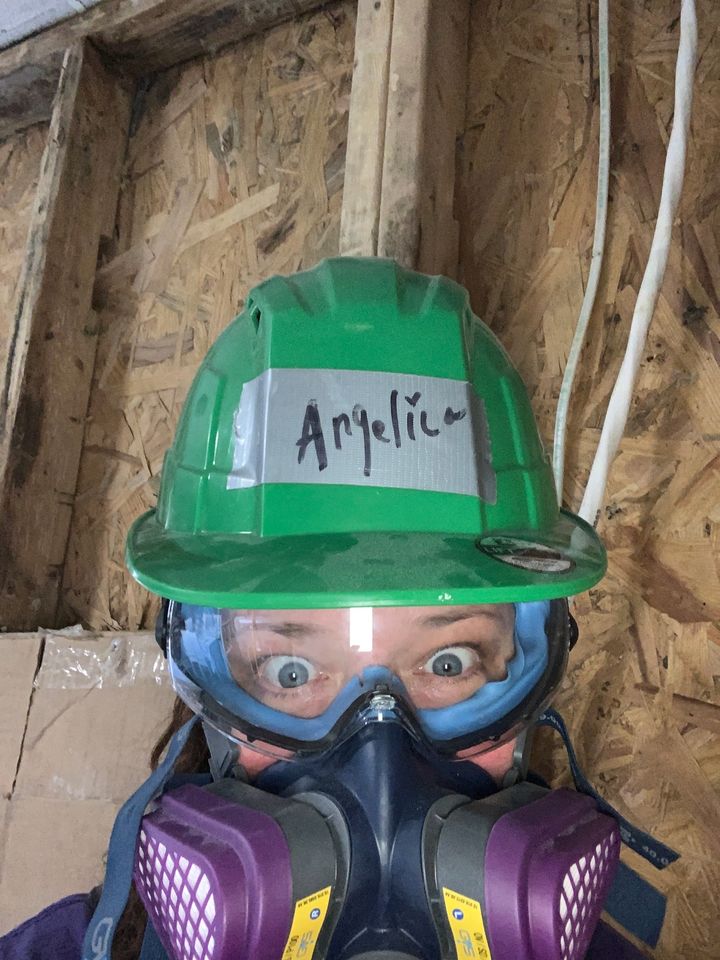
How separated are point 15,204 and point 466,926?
87.2 inches

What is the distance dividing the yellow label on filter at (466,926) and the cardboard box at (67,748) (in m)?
0.72

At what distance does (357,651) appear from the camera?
985mm

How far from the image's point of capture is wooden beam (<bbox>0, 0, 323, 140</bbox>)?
1.74m

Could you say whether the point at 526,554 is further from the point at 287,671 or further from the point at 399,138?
the point at 399,138

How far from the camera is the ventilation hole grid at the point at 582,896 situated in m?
0.87

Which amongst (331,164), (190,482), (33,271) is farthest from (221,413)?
(33,271)

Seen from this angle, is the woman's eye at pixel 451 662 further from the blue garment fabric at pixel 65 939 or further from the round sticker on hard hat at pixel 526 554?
the blue garment fabric at pixel 65 939

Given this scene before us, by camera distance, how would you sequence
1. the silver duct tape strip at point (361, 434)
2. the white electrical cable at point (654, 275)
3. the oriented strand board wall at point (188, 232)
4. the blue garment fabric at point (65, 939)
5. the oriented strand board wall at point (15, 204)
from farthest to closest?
the oriented strand board wall at point (15, 204), the oriented strand board wall at point (188, 232), the white electrical cable at point (654, 275), the blue garment fabric at point (65, 939), the silver duct tape strip at point (361, 434)

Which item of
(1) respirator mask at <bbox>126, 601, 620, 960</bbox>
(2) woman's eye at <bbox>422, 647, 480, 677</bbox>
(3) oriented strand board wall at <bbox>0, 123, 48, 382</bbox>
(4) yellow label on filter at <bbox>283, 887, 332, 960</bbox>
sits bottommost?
(4) yellow label on filter at <bbox>283, 887, 332, 960</bbox>

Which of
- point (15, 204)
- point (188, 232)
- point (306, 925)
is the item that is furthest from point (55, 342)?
point (306, 925)

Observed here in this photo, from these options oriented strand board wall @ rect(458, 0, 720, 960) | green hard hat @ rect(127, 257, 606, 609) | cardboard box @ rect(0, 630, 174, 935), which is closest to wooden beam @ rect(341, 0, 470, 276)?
oriented strand board wall @ rect(458, 0, 720, 960)

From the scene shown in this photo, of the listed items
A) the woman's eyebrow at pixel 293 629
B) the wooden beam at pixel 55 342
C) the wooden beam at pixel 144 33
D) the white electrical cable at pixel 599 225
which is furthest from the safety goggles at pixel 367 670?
the wooden beam at pixel 144 33

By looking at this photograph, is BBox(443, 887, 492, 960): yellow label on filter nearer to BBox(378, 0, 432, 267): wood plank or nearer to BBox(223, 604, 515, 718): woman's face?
BBox(223, 604, 515, 718): woman's face

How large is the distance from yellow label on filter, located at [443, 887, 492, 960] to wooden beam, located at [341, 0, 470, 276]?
0.97 m
